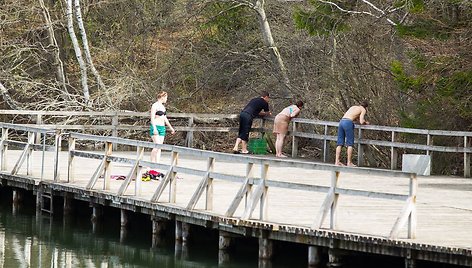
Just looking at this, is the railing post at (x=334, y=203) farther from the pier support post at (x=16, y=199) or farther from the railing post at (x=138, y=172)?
the pier support post at (x=16, y=199)

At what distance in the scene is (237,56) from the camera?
35781mm

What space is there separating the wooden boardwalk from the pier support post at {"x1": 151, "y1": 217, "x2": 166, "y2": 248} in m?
0.32

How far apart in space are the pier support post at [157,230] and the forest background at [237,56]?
8.32 meters

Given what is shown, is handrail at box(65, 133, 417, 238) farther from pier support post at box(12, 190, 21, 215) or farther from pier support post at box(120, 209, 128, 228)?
pier support post at box(12, 190, 21, 215)

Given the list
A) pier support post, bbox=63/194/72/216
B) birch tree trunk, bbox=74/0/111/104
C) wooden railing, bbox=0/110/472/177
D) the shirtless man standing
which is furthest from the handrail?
birch tree trunk, bbox=74/0/111/104

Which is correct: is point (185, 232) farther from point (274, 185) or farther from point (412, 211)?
point (412, 211)

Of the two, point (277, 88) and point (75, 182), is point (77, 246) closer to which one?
point (75, 182)

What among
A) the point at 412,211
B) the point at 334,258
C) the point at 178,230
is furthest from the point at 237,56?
the point at 412,211

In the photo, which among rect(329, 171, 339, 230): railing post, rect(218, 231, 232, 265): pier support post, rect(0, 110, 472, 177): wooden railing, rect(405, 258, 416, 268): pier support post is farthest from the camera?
rect(0, 110, 472, 177): wooden railing

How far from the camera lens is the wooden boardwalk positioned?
16.3m

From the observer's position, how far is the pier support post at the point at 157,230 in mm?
19219

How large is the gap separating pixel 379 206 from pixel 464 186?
4.71 m

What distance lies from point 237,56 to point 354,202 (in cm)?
1666

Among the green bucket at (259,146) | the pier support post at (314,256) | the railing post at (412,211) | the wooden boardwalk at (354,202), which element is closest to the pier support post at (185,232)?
the wooden boardwalk at (354,202)
